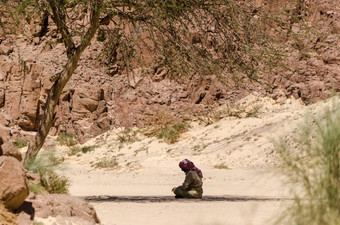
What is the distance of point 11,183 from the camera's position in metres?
5.64

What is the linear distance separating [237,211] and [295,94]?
21489mm

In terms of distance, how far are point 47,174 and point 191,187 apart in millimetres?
3206

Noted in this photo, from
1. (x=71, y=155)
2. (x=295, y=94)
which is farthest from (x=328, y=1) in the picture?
(x=71, y=155)

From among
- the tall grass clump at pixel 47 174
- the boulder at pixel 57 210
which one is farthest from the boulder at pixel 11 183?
the tall grass clump at pixel 47 174

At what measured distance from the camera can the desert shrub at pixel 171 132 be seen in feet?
82.6

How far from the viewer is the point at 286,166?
175 inches

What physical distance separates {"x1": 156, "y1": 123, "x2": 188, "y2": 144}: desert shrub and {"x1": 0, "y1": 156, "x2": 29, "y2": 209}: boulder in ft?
63.3

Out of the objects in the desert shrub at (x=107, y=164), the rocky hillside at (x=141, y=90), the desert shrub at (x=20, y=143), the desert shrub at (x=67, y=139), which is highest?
the rocky hillside at (x=141, y=90)

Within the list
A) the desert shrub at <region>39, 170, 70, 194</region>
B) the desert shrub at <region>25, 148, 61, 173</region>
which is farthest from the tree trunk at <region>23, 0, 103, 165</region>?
the desert shrub at <region>39, 170, 70, 194</region>

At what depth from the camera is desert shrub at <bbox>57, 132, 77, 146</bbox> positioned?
98.6 ft

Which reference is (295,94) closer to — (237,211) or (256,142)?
(256,142)

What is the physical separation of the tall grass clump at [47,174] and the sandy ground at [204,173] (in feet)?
1.24

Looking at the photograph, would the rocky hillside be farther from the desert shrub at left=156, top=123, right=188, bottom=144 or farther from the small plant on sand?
the small plant on sand

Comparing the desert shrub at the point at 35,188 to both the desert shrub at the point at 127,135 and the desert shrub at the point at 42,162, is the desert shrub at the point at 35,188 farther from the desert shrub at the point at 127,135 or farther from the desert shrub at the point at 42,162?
the desert shrub at the point at 127,135
